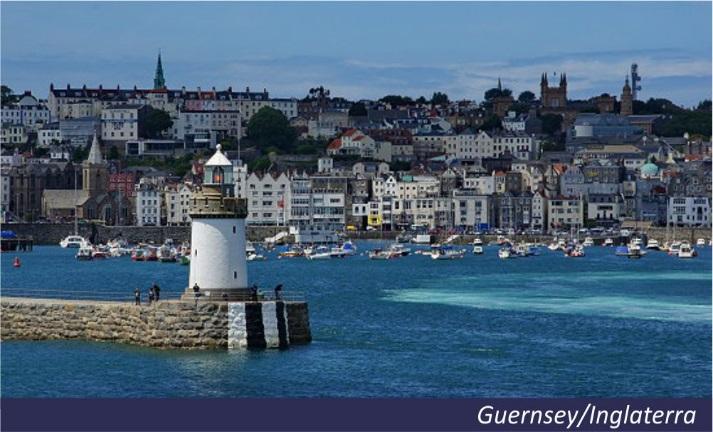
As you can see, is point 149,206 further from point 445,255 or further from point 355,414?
point 355,414

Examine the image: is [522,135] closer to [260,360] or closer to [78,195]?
[78,195]

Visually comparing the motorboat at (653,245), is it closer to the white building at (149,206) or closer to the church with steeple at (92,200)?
the white building at (149,206)

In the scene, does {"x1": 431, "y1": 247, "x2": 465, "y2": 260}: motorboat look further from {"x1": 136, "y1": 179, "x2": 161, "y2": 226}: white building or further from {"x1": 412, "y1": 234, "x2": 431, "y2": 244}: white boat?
{"x1": 136, "y1": 179, "x2": 161, "y2": 226}: white building

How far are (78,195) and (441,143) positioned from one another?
162ft

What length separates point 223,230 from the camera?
119ft

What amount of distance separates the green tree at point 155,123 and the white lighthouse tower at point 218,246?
152 m

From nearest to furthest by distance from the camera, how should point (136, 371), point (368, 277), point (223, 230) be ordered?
point (136, 371)
point (223, 230)
point (368, 277)

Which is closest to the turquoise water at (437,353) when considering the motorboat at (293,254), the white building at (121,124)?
the motorboat at (293,254)

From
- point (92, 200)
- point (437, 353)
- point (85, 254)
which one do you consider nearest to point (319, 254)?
point (85, 254)

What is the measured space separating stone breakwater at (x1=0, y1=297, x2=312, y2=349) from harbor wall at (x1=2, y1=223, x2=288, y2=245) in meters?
94.7

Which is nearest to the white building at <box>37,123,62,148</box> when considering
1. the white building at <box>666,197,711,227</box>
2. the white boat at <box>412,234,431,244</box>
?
the white boat at <box>412,234,431,244</box>

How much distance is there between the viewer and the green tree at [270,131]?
184375 millimetres

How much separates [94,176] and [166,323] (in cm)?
11842

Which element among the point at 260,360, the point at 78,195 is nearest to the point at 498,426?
the point at 260,360
